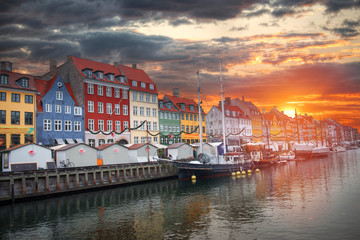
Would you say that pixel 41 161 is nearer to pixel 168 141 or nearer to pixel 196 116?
pixel 168 141

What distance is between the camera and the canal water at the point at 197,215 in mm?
21219

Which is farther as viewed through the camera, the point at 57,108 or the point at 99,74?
the point at 99,74

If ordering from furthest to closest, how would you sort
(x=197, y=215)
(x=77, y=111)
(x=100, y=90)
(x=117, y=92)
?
(x=117, y=92)
(x=100, y=90)
(x=77, y=111)
(x=197, y=215)

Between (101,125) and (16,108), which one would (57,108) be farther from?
(101,125)

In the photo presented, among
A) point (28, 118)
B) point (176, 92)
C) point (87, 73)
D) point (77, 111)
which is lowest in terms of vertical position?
point (28, 118)

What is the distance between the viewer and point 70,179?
41.3m

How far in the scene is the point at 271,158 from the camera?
271 feet

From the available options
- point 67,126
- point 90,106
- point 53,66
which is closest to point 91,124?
point 90,106

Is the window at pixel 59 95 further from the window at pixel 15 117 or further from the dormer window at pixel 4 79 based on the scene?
the dormer window at pixel 4 79

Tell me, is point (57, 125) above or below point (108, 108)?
below

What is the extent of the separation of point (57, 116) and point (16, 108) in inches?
287

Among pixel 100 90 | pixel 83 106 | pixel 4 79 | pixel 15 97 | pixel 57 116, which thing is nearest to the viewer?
pixel 4 79

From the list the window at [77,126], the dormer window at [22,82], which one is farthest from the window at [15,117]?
the window at [77,126]

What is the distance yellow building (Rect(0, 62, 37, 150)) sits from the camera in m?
49.0
